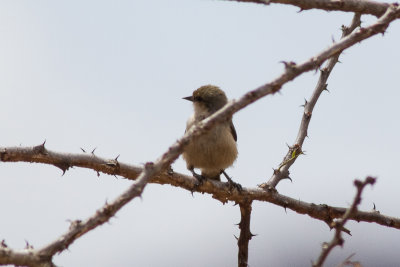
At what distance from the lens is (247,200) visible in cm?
755

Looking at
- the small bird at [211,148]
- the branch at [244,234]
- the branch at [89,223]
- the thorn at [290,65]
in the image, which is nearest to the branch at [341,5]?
the thorn at [290,65]

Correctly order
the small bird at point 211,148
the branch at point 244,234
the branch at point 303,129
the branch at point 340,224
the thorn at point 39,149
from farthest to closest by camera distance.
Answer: the small bird at point 211,148 → the branch at point 303,129 → the branch at point 244,234 → the thorn at point 39,149 → the branch at point 340,224

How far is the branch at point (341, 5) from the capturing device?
564cm

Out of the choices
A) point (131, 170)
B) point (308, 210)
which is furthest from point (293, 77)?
point (308, 210)

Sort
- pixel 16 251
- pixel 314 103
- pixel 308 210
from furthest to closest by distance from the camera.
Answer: pixel 314 103 < pixel 308 210 < pixel 16 251

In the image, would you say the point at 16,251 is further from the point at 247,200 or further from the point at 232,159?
the point at 232,159

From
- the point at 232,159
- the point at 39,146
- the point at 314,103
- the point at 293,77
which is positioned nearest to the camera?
the point at 293,77

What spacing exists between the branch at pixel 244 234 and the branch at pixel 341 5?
104 inches

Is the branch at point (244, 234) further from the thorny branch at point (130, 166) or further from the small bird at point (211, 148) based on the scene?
the small bird at point (211, 148)

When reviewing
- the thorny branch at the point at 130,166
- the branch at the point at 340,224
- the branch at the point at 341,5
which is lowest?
the branch at the point at 340,224

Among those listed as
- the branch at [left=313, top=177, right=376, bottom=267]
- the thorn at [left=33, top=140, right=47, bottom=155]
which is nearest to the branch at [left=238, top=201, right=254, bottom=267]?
the thorn at [left=33, top=140, right=47, bottom=155]

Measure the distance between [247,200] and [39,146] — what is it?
106 inches

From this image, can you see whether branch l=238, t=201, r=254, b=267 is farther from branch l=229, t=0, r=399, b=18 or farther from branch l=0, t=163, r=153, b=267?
branch l=0, t=163, r=153, b=267

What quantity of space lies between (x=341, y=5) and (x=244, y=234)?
2972 mm
